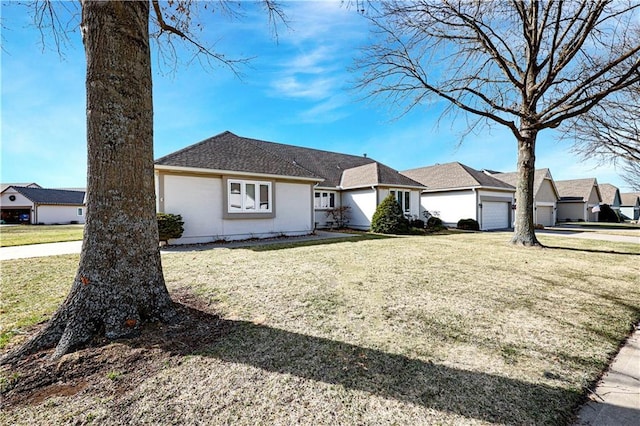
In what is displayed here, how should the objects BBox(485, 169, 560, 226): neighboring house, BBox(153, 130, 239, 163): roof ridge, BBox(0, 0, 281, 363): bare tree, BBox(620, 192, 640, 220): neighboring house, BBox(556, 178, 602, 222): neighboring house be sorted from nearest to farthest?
1. BBox(0, 0, 281, 363): bare tree
2. BBox(153, 130, 239, 163): roof ridge
3. BBox(485, 169, 560, 226): neighboring house
4. BBox(556, 178, 602, 222): neighboring house
5. BBox(620, 192, 640, 220): neighboring house

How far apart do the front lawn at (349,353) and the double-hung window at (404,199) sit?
12.9m

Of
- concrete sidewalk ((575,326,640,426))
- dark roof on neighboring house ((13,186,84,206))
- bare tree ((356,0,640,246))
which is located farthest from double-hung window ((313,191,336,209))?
dark roof on neighboring house ((13,186,84,206))

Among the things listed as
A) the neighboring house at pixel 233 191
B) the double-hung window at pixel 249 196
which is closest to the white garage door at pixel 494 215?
the neighboring house at pixel 233 191

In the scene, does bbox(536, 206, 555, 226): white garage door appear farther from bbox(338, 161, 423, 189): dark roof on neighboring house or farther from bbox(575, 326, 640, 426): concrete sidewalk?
bbox(575, 326, 640, 426): concrete sidewalk

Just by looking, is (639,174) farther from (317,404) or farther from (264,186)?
(317,404)

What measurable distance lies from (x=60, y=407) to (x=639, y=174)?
3313cm

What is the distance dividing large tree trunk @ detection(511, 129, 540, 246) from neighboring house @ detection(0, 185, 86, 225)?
48935mm

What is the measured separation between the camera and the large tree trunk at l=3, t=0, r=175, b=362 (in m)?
2.99

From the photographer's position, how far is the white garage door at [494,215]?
20.7 metres

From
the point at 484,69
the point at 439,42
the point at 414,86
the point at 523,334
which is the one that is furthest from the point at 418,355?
the point at 484,69

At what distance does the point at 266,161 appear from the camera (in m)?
13.3

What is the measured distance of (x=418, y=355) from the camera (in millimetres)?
2812

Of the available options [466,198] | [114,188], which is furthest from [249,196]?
[466,198]

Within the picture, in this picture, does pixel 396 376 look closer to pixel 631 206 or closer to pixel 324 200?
pixel 324 200
